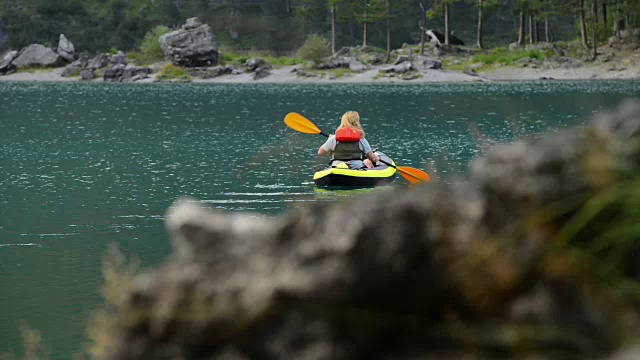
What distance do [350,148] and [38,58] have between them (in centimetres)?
7572

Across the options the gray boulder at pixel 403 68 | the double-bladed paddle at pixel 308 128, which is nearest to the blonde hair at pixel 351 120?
the double-bladed paddle at pixel 308 128

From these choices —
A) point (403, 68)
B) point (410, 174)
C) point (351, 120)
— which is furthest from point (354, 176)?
point (403, 68)

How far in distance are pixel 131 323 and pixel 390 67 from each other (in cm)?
7750

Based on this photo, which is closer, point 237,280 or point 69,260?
point 237,280

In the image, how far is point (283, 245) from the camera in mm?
2539

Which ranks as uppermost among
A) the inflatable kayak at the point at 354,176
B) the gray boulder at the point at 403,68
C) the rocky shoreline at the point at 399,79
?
the inflatable kayak at the point at 354,176

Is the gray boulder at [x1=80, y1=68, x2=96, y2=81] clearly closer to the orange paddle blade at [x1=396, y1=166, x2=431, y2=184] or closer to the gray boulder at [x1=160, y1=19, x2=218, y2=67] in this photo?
the gray boulder at [x1=160, y1=19, x2=218, y2=67]

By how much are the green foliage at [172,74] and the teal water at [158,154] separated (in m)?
16.5

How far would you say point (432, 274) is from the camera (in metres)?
2.46

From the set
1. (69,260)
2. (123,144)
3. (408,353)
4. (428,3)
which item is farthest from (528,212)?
(428,3)

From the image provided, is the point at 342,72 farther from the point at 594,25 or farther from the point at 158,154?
the point at 158,154

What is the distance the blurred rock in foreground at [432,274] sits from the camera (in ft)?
7.90

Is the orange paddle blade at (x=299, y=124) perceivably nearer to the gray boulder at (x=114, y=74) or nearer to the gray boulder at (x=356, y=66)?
the gray boulder at (x=356, y=66)

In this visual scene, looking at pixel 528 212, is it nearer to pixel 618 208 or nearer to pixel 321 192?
pixel 618 208
